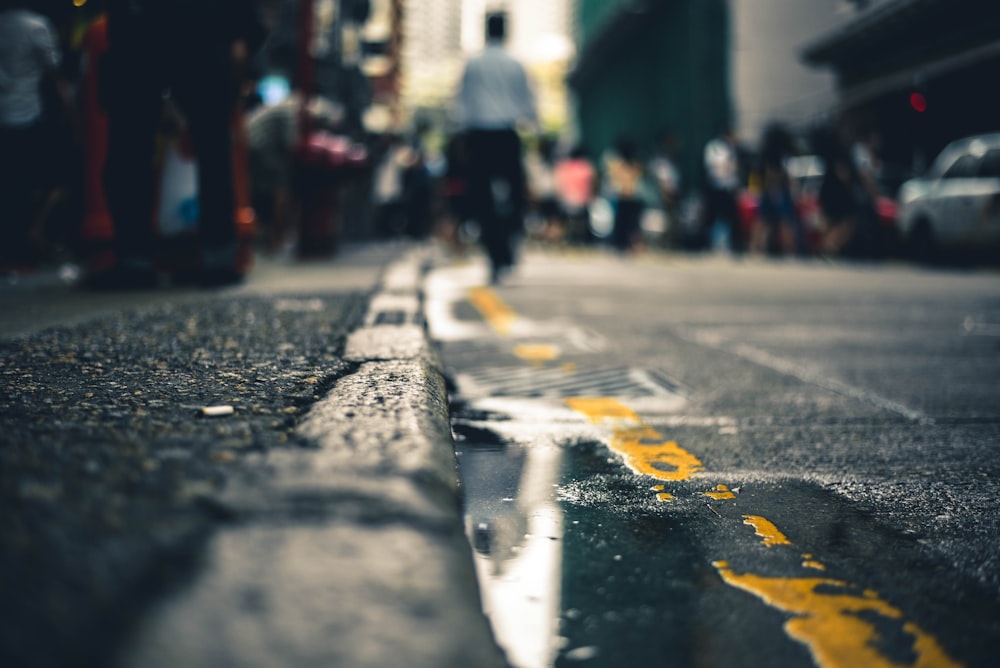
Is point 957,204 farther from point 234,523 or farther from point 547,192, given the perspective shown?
point 234,523

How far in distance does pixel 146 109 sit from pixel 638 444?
412cm

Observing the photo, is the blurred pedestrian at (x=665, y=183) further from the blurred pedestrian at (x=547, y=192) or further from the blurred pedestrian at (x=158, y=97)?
the blurred pedestrian at (x=158, y=97)

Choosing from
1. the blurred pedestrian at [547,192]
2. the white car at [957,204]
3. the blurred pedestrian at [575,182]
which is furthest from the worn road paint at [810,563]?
the blurred pedestrian at [547,192]

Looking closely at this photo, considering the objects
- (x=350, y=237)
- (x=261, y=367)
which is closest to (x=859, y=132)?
(x=350, y=237)

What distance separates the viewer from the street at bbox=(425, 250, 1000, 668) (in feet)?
5.95

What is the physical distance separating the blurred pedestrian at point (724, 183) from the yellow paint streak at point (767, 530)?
55.4 ft

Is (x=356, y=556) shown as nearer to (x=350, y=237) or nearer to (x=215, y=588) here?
(x=215, y=588)

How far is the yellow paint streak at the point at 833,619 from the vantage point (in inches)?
66.4

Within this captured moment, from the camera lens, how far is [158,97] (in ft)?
21.1

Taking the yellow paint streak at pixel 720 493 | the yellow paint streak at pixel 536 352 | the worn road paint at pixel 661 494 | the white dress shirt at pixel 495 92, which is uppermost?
the white dress shirt at pixel 495 92

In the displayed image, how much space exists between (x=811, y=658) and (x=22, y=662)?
1.05m

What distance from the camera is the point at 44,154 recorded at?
8.31 metres

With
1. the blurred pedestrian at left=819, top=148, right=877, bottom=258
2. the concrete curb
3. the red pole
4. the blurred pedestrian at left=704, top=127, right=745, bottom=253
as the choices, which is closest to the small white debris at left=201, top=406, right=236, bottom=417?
the concrete curb

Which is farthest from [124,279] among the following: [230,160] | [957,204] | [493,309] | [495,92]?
[957,204]
